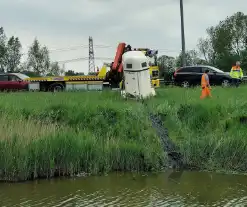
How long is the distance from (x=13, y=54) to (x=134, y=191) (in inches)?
1860

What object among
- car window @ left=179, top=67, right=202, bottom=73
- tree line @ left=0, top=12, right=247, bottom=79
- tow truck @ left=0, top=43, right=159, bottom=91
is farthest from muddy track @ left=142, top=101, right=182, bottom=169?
tree line @ left=0, top=12, right=247, bottom=79

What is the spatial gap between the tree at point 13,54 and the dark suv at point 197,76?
27.6 meters

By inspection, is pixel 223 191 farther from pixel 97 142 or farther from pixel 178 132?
pixel 178 132

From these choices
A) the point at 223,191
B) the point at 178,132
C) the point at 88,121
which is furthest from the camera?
the point at 88,121

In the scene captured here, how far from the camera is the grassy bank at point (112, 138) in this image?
10.2 m

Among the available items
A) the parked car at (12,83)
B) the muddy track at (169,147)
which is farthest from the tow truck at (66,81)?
the muddy track at (169,147)

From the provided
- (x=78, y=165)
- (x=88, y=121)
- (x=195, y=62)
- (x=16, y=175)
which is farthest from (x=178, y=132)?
(x=195, y=62)

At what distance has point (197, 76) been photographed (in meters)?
30.3

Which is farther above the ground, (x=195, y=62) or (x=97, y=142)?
(x=195, y=62)

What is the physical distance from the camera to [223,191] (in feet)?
28.8

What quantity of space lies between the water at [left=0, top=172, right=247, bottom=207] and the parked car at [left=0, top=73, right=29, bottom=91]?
2169cm

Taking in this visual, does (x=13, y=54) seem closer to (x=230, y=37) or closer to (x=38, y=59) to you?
(x=38, y=59)

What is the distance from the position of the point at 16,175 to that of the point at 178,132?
17.1 feet

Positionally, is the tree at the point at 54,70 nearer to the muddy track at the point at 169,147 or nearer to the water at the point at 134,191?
the muddy track at the point at 169,147
